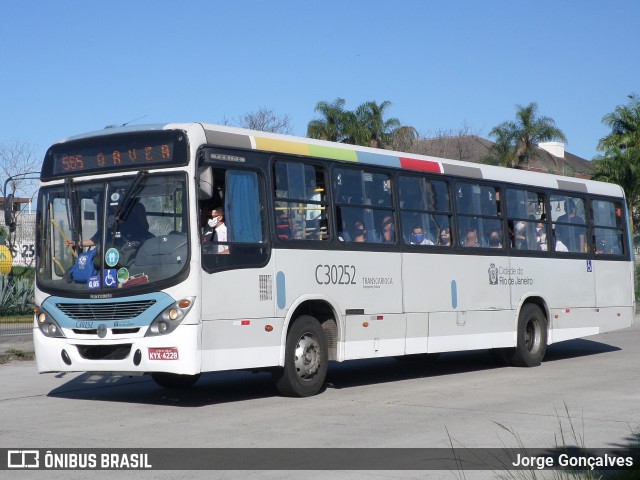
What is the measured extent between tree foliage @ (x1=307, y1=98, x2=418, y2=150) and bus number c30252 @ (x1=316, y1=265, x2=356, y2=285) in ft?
118

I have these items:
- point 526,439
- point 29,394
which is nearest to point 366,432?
point 526,439

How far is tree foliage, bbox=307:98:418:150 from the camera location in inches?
1962

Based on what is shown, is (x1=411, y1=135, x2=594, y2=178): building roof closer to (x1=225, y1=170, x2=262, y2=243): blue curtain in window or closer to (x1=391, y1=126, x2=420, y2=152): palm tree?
(x1=391, y1=126, x2=420, y2=152): palm tree

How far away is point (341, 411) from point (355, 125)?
128 ft

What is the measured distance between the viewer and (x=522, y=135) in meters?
55.9

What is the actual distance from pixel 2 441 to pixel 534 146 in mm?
50412

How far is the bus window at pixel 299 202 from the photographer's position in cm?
1262

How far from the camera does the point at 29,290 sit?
96.8ft

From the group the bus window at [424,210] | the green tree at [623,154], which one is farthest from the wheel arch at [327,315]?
the green tree at [623,154]

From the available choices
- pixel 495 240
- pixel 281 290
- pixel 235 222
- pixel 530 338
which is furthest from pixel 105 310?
pixel 530 338

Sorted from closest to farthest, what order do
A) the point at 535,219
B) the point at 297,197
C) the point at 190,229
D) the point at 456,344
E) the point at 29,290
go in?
the point at 190,229
the point at 297,197
the point at 456,344
the point at 535,219
the point at 29,290

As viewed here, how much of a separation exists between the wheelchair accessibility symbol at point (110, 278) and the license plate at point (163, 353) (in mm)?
911

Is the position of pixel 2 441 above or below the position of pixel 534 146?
below

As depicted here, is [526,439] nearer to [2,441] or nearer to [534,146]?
[2,441]
